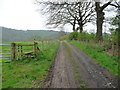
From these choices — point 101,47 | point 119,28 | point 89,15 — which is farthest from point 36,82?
point 89,15

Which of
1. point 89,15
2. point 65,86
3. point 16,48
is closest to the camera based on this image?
point 65,86

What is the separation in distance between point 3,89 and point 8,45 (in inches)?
240

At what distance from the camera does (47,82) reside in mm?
4398

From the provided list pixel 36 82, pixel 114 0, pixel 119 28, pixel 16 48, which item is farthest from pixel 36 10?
pixel 36 82

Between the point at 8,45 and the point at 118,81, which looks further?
the point at 8,45

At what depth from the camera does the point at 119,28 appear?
29.8ft

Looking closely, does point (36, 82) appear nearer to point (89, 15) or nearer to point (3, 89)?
point (3, 89)

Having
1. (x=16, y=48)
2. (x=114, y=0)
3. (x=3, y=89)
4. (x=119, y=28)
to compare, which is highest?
(x=114, y=0)

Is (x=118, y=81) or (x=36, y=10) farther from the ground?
(x=36, y=10)

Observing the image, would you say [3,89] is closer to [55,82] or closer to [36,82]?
[36,82]

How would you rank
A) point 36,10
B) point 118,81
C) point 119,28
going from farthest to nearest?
1. point 36,10
2. point 119,28
3. point 118,81

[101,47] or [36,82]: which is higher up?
[101,47]

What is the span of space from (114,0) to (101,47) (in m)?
6.41

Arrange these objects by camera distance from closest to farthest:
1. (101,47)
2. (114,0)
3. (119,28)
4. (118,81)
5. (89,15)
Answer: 1. (118,81)
2. (119,28)
3. (101,47)
4. (114,0)
5. (89,15)
